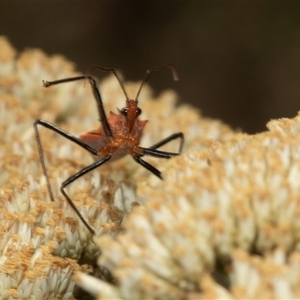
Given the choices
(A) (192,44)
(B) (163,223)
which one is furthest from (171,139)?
(A) (192,44)

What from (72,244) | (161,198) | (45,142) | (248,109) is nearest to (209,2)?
(248,109)

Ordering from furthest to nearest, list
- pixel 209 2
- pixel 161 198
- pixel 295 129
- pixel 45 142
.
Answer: pixel 209 2 < pixel 45 142 < pixel 295 129 < pixel 161 198

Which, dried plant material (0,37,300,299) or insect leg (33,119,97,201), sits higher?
insect leg (33,119,97,201)

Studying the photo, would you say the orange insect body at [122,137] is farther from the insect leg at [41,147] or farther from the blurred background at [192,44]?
the blurred background at [192,44]

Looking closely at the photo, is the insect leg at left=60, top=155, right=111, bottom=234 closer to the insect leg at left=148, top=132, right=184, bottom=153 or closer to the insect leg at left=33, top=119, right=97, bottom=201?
the insect leg at left=33, top=119, right=97, bottom=201

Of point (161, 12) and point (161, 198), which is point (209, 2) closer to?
point (161, 12)

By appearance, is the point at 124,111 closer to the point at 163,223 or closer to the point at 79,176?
the point at 79,176

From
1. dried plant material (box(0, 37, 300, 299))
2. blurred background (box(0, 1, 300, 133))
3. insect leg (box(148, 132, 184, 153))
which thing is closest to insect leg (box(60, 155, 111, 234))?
dried plant material (box(0, 37, 300, 299))

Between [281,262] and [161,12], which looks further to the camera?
[161,12]

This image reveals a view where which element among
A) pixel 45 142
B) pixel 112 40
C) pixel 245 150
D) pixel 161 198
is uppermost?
pixel 112 40

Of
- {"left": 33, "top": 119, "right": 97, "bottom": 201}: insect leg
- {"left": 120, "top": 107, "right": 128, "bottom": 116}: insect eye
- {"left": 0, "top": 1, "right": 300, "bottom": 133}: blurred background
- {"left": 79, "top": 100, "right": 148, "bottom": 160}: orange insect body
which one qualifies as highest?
{"left": 0, "top": 1, "right": 300, "bottom": 133}: blurred background
